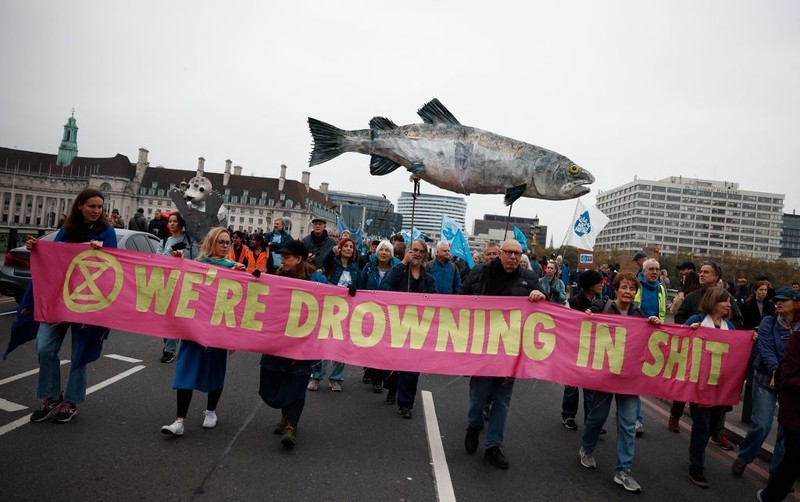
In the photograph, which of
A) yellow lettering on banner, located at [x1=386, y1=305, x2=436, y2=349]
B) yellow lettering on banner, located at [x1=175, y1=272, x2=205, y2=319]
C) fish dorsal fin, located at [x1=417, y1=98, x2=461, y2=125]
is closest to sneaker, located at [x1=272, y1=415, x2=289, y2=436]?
yellow lettering on banner, located at [x1=386, y1=305, x2=436, y2=349]

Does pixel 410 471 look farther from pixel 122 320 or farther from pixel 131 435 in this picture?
pixel 122 320

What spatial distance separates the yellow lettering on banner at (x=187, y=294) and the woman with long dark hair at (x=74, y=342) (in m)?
0.78

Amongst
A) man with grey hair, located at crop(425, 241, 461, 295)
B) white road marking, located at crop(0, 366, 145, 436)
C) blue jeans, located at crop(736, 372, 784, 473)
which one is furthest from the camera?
man with grey hair, located at crop(425, 241, 461, 295)

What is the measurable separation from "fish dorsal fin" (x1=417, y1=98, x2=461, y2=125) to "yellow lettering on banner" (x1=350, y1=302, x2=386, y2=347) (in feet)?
6.29

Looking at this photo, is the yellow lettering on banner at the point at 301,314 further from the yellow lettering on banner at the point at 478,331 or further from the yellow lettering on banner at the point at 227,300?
the yellow lettering on banner at the point at 478,331

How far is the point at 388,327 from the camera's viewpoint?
4.96m

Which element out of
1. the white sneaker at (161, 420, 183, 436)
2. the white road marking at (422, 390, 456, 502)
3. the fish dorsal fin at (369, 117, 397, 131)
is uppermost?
the fish dorsal fin at (369, 117, 397, 131)

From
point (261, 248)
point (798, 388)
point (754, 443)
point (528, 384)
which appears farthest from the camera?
point (261, 248)

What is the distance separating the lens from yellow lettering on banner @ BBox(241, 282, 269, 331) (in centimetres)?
484

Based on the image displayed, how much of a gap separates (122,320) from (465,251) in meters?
7.19

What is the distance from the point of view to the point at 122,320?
16.0 feet

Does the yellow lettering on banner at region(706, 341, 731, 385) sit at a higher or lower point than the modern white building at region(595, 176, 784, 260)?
lower

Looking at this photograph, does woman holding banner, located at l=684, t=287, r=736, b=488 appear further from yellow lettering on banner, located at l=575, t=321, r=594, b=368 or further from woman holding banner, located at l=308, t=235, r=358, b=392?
woman holding banner, located at l=308, t=235, r=358, b=392

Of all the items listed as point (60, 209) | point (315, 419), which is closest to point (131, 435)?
point (315, 419)
